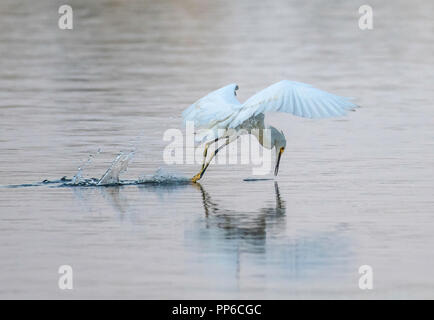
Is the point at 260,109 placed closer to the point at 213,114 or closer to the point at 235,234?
the point at 213,114

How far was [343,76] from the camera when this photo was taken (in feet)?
75.4

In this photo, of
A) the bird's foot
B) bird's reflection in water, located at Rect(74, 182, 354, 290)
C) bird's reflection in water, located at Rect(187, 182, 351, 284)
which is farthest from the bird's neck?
bird's reflection in water, located at Rect(187, 182, 351, 284)

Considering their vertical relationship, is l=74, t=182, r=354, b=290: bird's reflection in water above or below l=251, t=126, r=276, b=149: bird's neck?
below

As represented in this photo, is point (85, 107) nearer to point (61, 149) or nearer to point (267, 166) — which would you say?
point (61, 149)

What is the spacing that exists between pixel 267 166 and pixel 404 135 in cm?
283

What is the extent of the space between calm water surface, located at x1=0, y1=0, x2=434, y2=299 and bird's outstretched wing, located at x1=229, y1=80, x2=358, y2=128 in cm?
82

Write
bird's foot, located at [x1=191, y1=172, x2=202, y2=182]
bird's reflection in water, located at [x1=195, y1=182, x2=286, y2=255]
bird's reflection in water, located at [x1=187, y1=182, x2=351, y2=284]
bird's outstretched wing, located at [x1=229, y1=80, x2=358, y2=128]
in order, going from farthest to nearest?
bird's foot, located at [x1=191, y1=172, x2=202, y2=182], bird's outstretched wing, located at [x1=229, y1=80, x2=358, y2=128], bird's reflection in water, located at [x1=195, y1=182, x2=286, y2=255], bird's reflection in water, located at [x1=187, y1=182, x2=351, y2=284]

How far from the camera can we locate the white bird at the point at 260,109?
498 inches

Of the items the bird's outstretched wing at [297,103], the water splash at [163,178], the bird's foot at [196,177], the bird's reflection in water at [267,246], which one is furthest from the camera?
the bird's foot at [196,177]

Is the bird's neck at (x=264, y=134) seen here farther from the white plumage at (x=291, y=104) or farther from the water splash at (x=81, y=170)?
the water splash at (x=81, y=170)

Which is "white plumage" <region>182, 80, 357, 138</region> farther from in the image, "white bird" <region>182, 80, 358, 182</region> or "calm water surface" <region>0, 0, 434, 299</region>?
"calm water surface" <region>0, 0, 434, 299</region>

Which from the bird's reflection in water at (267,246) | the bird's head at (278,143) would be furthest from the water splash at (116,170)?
the bird's reflection in water at (267,246)

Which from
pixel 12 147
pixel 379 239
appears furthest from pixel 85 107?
pixel 379 239

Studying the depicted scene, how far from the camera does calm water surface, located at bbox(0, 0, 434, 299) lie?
9422 millimetres
